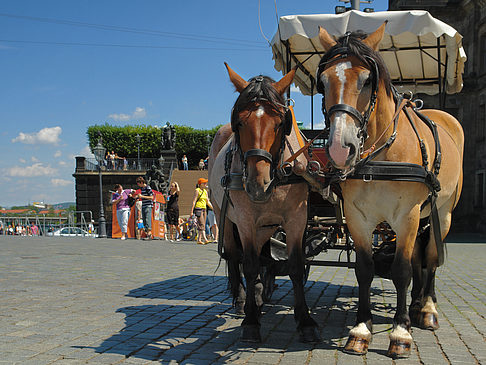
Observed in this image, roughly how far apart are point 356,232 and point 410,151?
79 cm

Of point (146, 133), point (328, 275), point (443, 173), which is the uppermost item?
point (146, 133)

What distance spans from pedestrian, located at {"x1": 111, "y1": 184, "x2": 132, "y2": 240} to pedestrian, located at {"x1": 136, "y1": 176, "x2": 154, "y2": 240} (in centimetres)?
72

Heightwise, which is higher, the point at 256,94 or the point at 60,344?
the point at 256,94

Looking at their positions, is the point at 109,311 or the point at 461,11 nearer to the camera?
the point at 109,311

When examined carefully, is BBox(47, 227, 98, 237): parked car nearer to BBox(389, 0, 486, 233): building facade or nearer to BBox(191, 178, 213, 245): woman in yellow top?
BBox(191, 178, 213, 245): woman in yellow top

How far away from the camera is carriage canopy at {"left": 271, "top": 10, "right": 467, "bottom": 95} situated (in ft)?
17.5

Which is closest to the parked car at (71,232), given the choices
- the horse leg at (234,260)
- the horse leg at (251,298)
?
the horse leg at (234,260)

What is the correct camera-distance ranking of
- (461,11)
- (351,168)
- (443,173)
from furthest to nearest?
(461,11)
(443,173)
(351,168)

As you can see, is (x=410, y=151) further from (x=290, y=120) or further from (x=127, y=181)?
(x=127, y=181)

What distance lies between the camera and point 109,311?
17.1 feet

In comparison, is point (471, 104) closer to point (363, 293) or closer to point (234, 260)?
point (234, 260)

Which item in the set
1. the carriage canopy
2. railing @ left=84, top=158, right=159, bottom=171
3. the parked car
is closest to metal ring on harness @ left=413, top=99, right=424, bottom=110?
the carriage canopy

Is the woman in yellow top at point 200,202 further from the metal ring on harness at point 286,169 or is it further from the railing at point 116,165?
the railing at point 116,165

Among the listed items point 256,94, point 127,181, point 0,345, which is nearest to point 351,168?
point 256,94
